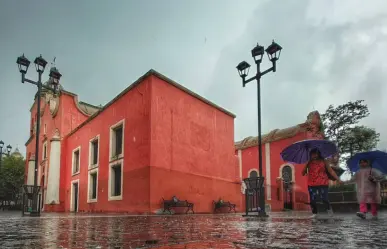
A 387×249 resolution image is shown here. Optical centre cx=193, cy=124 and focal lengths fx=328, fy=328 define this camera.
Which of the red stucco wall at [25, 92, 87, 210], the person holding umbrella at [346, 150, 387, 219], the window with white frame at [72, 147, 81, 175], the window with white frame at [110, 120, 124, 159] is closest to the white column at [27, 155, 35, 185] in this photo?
the red stucco wall at [25, 92, 87, 210]

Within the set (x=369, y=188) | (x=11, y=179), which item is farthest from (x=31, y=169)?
(x=369, y=188)

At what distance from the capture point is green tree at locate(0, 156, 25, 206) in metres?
34.2

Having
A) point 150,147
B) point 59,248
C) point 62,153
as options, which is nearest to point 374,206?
point 59,248

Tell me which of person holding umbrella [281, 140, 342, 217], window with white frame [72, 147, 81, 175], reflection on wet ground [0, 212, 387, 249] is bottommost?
reflection on wet ground [0, 212, 387, 249]

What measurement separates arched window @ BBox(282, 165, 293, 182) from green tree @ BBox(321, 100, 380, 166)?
4662 mm

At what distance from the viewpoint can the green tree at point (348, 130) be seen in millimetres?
19094

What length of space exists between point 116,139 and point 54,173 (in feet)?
30.7

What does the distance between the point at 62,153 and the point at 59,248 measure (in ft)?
77.2

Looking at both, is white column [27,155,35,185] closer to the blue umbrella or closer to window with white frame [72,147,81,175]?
window with white frame [72,147,81,175]

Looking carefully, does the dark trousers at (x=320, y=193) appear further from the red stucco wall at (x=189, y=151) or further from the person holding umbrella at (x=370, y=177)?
the red stucco wall at (x=189, y=151)

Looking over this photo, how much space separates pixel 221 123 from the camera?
18.6 meters

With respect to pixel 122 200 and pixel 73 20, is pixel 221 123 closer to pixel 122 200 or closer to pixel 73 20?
pixel 122 200

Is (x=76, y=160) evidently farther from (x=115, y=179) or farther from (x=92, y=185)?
(x=115, y=179)

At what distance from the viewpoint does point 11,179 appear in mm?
34906
